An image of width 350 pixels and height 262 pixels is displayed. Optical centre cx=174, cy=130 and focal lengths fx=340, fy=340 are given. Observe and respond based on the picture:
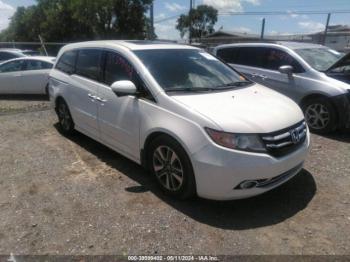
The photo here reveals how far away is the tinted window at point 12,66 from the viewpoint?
10.7 meters

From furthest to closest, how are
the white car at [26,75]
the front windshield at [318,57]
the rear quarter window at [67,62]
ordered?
the white car at [26,75]
the front windshield at [318,57]
the rear quarter window at [67,62]

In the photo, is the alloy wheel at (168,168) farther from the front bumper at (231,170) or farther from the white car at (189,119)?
the front bumper at (231,170)

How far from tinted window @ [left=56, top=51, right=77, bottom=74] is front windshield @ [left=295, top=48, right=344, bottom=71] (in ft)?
14.4

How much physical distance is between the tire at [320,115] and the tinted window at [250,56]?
1.60 m

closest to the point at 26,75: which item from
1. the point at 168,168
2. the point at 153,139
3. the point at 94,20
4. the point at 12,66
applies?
the point at 12,66

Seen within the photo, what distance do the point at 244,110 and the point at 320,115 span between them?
10.8ft

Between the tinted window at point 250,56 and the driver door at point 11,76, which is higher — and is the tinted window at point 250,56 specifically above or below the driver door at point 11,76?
above

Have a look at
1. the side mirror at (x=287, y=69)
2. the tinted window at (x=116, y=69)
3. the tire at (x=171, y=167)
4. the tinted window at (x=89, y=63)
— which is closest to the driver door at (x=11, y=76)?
the tinted window at (x=89, y=63)

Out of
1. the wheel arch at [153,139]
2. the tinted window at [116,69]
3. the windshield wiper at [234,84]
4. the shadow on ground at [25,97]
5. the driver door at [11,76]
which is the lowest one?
the shadow on ground at [25,97]

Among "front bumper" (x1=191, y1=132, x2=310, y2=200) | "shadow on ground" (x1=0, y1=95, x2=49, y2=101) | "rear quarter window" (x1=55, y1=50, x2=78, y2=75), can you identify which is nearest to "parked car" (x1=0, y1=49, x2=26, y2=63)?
"shadow on ground" (x1=0, y1=95, x2=49, y2=101)

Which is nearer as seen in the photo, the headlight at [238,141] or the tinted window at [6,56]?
the headlight at [238,141]

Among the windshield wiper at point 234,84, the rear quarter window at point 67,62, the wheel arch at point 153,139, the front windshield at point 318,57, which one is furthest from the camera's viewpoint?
the front windshield at point 318,57

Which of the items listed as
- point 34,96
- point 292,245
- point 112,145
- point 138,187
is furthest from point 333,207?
point 34,96

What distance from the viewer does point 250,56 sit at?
25.3 feet
